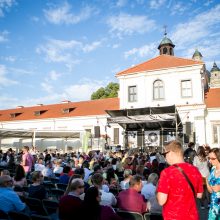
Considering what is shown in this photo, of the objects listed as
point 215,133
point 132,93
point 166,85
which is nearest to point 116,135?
point 132,93

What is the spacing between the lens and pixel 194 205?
3.29m

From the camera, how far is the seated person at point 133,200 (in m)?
5.20

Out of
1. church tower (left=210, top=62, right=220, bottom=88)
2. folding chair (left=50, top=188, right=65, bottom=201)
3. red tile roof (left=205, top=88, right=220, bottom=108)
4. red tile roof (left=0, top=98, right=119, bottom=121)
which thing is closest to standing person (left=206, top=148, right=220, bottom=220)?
folding chair (left=50, top=188, right=65, bottom=201)

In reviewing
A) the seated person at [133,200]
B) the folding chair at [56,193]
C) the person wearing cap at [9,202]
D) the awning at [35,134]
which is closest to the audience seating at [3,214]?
the person wearing cap at [9,202]

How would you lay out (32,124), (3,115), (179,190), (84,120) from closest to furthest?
(179,190)
(84,120)
(32,124)
(3,115)

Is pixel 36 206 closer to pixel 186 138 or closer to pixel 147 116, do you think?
pixel 147 116

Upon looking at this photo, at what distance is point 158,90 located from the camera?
90.9 ft

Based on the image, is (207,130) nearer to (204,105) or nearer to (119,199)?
(204,105)

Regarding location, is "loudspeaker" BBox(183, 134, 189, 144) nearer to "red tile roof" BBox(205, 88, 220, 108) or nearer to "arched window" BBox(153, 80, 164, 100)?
"arched window" BBox(153, 80, 164, 100)

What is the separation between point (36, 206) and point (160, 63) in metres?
25.5

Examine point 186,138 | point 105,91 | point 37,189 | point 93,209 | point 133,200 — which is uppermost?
point 105,91

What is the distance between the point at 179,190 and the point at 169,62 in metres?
26.4

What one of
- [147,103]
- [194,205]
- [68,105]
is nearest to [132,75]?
[147,103]

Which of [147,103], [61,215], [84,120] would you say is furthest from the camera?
[84,120]
